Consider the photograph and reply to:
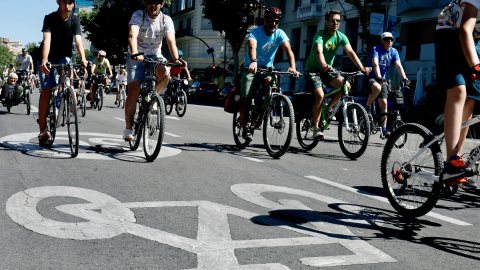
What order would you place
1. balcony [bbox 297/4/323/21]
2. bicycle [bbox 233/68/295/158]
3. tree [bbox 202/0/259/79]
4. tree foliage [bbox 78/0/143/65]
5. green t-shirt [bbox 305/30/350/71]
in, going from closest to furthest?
bicycle [bbox 233/68/295/158], green t-shirt [bbox 305/30/350/71], balcony [bbox 297/4/323/21], tree [bbox 202/0/259/79], tree foliage [bbox 78/0/143/65]

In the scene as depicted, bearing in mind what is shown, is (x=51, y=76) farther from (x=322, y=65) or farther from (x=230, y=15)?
(x=230, y=15)

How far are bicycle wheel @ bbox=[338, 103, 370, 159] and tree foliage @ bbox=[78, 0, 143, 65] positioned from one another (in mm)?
54251

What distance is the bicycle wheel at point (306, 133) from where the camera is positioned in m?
8.31

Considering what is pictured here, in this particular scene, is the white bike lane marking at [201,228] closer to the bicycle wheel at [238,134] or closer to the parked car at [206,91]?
the bicycle wheel at [238,134]

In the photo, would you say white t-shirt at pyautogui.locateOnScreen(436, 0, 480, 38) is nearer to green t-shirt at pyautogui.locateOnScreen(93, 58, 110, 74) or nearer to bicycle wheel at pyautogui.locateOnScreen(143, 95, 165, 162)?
bicycle wheel at pyautogui.locateOnScreen(143, 95, 165, 162)

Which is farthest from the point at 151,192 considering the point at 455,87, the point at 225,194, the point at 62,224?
the point at 455,87

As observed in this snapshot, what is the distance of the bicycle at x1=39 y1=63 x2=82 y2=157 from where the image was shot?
6.56 meters

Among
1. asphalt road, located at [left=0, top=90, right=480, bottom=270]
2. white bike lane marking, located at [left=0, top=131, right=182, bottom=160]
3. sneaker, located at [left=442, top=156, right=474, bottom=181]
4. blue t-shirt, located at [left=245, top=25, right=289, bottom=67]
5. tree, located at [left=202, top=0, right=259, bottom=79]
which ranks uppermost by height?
tree, located at [left=202, top=0, right=259, bottom=79]

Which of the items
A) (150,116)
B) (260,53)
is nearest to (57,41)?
(150,116)

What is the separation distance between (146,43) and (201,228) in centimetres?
396

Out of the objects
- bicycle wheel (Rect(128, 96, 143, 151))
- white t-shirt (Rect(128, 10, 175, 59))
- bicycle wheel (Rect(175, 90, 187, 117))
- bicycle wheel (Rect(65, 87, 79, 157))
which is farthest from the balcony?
bicycle wheel (Rect(65, 87, 79, 157))

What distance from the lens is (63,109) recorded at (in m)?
6.85

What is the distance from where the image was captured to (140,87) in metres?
7.04

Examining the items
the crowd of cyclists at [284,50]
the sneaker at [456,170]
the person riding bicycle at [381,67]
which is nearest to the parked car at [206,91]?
the person riding bicycle at [381,67]
